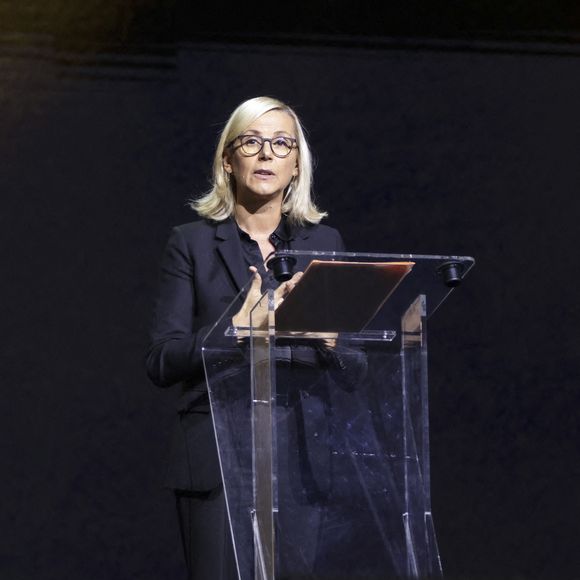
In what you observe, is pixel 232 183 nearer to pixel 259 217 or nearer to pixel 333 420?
pixel 259 217

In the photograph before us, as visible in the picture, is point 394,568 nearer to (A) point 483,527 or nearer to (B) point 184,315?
(B) point 184,315

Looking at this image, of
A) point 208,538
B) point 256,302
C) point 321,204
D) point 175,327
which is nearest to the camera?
point 256,302

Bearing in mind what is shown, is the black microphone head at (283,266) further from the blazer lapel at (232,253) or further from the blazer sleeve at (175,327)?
the blazer lapel at (232,253)

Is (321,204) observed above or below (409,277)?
above

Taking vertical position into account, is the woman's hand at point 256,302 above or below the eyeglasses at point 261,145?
below

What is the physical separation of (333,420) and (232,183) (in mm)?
765

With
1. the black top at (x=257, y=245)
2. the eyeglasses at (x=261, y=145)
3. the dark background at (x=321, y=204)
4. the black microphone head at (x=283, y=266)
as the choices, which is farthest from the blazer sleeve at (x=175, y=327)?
the dark background at (x=321, y=204)

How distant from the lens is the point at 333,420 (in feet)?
7.34

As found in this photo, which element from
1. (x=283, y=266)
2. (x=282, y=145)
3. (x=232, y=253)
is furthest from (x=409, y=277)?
(x=282, y=145)

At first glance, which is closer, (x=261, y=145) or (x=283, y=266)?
(x=283, y=266)

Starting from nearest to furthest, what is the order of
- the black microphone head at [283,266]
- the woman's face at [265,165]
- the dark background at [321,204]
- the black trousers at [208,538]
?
the black microphone head at [283,266]
the black trousers at [208,538]
the woman's face at [265,165]
the dark background at [321,204]

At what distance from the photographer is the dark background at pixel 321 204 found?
402 cm

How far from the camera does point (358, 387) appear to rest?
2258 millimetres

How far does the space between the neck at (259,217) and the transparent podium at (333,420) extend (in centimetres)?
50
